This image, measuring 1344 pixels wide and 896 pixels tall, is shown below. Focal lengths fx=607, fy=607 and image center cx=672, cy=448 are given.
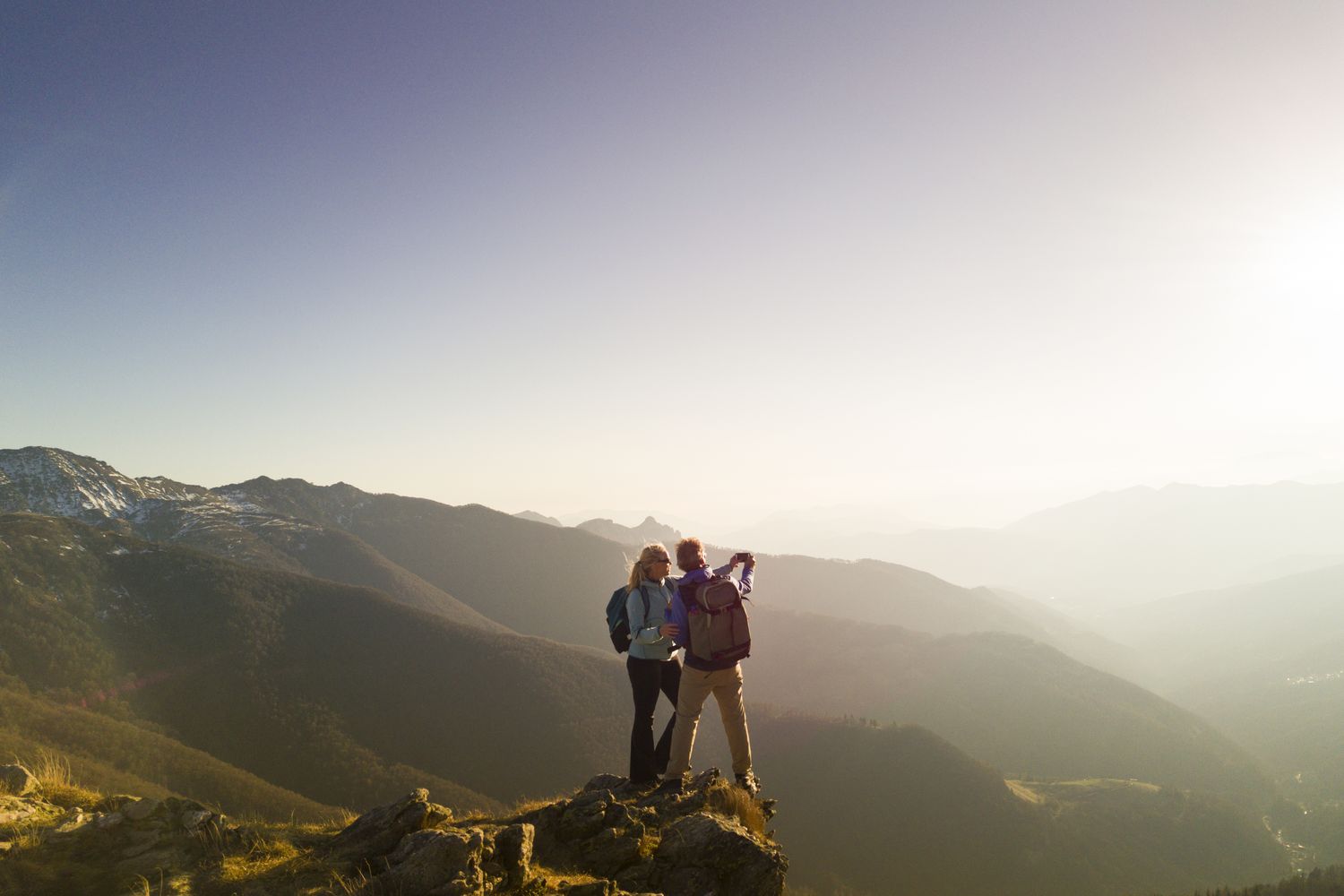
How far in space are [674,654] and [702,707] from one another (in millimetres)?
973

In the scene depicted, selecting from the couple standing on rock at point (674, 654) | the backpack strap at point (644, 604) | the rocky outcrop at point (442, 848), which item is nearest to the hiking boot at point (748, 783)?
the couple standing on rock at point (674, 654)

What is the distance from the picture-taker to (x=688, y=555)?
402 inches

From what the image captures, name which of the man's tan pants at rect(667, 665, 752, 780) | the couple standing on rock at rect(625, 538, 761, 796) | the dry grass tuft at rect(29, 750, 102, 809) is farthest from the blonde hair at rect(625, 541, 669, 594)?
the dry grass tuft at rect(29, 750, 102, 809)

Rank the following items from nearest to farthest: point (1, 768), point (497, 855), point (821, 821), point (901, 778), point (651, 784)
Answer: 1. point (497, 855)
2. point (1, 768)
3. point (651, 784)
4. point (821, 821)
5. point (901, 778)

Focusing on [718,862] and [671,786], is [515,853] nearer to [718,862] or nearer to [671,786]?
[718,862]

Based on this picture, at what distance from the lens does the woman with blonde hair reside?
31.1ft

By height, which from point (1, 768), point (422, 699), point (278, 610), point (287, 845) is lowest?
point (422, 699)

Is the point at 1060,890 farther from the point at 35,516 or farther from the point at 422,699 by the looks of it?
the point at 35,516

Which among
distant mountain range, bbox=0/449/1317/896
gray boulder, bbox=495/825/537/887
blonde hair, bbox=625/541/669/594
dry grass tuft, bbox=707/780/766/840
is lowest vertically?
distant mountain range, bbox=0/449/1317/896

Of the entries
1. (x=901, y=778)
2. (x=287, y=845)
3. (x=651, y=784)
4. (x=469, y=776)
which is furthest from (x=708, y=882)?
(x=901, y=778)

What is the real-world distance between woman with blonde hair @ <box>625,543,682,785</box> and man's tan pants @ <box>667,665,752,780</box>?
285 mm

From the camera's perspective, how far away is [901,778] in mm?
142375

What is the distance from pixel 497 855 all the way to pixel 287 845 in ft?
9.66

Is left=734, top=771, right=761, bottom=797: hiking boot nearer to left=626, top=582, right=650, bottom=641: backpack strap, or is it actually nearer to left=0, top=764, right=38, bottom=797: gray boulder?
left=626, top=582, right=650, bottom=641: backpack strap
